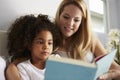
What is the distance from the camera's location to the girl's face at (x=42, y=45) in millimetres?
997

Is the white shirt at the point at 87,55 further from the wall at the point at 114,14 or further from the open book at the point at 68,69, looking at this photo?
the wall at the point at 114,14

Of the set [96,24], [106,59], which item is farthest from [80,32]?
[96,24]

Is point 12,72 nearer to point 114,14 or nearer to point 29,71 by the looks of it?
point 29,71

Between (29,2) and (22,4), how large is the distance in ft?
0.21

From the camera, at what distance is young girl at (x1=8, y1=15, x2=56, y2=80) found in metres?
0.98

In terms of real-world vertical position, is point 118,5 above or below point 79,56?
above

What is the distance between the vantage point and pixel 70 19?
118 cm

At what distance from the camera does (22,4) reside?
3.95ft

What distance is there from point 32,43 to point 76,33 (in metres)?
0.36

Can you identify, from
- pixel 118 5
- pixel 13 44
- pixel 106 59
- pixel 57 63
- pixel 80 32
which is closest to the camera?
pixel 57 63

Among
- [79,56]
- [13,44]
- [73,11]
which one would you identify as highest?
[73,11]

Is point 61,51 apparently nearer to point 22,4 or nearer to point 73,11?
point 73,11

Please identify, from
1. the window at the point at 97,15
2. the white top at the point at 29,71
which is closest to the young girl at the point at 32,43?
the white top at the point at 29,71

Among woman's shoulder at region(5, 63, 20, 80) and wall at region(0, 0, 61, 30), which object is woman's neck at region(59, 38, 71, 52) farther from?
woman's shoulder at region(5, 63, 20, 80)
